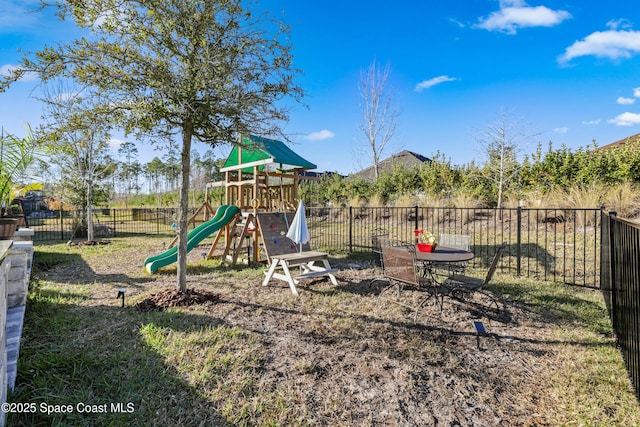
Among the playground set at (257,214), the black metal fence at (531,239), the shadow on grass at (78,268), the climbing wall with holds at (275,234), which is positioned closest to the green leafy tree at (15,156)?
the shadow on grass at (78,268)

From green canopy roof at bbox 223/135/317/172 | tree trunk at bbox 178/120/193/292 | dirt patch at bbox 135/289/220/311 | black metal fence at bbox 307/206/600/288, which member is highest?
green canopy roof at bbox 223/135/317/172

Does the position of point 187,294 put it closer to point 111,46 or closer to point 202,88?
point 202,88

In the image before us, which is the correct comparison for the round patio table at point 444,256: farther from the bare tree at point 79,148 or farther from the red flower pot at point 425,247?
the bare tree at point 79,148

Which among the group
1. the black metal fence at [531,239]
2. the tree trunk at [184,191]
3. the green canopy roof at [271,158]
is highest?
the green canopy roof at [271,158]

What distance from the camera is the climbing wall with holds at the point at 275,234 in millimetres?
6297

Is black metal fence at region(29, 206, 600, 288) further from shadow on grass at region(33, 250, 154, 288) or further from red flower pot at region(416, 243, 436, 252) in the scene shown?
shadow on grass at region(33, 250, 154, 288)

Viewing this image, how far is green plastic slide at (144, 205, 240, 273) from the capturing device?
20.9 feet

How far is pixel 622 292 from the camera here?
9.94ft

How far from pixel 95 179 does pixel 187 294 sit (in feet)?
31.4

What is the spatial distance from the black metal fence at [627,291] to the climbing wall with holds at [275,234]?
4819mm

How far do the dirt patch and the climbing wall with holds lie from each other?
5.27ft

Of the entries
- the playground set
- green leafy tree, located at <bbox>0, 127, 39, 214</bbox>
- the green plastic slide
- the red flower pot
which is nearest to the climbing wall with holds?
the playground set

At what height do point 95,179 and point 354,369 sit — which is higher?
point 95,179

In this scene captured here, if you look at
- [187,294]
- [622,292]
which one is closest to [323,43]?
[187,294]
